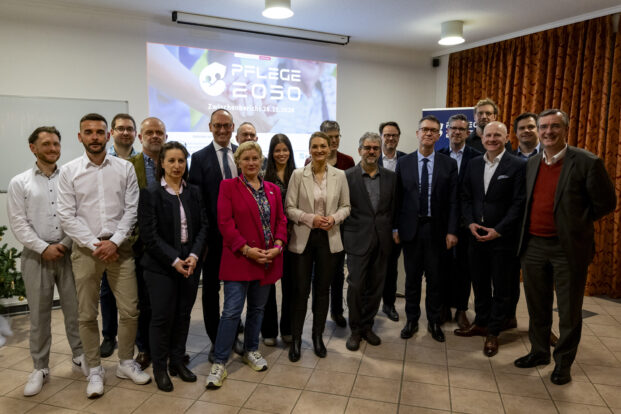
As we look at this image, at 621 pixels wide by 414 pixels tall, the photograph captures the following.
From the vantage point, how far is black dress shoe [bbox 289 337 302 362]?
305 centimetres

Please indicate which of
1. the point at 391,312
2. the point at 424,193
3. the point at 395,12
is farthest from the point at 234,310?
the point at 395,12

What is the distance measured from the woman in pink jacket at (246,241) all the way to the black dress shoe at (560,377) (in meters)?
1.90

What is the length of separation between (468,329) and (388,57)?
14.5 feet

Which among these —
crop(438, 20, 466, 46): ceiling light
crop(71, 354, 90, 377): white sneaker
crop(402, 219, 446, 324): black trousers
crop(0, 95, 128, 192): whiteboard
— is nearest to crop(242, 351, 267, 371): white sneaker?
crop(71, 354, 90, 377): white sneaker

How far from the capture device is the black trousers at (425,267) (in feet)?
10.7

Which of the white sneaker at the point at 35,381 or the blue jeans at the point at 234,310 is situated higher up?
the blue jeans at the point at 234,310

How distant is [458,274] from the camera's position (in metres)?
3.80

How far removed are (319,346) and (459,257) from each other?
4.74 ft

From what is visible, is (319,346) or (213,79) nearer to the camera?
(319,346)

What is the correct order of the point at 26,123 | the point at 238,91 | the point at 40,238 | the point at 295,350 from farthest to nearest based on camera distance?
1. the point at 238,91
2. the point at 26,123
3. the point at 295,350
4. the point at 40,238

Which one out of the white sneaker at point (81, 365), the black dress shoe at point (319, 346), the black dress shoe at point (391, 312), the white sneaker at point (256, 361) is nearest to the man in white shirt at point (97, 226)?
the white sneaker at point (81, 365)

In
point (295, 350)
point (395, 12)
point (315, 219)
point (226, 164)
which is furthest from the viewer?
point (395, 12)

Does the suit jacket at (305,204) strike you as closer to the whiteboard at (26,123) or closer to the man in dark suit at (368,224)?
the man in dark suit at (368,224)

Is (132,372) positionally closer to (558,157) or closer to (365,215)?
(365,215)
